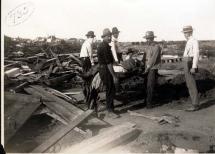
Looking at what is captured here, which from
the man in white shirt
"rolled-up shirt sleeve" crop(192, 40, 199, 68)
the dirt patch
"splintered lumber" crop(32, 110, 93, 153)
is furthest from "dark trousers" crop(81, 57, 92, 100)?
"rolled-up shirt sleeve" crop(192, 40, 199, 68)

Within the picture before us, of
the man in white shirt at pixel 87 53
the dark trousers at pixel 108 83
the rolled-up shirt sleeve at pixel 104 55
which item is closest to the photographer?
the rolled-up shirt sleeve at pixel 104 55

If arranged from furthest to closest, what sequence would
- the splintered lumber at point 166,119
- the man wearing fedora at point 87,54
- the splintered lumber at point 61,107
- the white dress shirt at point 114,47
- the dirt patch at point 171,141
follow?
the white dress shirt at point 114,47, the man wearing fedora at point 87,54, the splintered lumber at point 61,107, the splintered lumber at point 166,119, the dirt patch at point 171,141

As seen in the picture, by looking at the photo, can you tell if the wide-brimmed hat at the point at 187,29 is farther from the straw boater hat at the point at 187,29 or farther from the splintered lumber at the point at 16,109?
the splintered lumber at the point at 16,109

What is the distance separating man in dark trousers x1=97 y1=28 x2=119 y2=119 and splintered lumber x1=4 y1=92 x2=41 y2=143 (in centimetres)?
104

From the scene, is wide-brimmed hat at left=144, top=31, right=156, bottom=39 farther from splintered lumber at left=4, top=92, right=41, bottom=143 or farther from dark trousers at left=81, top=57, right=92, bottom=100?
splintered lumber at left=4, top=92, right=41, bottom=143

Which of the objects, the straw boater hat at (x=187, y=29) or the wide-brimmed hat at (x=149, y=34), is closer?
the straw boater hat at (x=187, y=29)

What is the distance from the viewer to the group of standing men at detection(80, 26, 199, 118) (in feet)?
14.9

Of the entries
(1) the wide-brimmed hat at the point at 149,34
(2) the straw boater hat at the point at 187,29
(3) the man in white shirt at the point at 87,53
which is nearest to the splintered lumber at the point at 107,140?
(1) the wide-brimmed hat at the point at 149,34

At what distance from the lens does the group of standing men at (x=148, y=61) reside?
14.9 feet

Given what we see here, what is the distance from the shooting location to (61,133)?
14.0 feet

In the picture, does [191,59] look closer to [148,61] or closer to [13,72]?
[148,61]

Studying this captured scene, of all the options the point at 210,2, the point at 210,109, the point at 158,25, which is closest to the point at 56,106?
the point at 158,25

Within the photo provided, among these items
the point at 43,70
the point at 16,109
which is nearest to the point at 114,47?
the point at 16,109

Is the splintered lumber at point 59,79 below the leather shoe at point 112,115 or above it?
above
